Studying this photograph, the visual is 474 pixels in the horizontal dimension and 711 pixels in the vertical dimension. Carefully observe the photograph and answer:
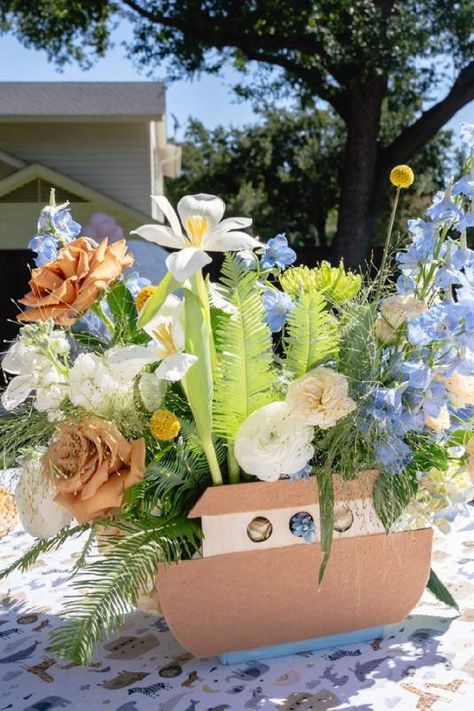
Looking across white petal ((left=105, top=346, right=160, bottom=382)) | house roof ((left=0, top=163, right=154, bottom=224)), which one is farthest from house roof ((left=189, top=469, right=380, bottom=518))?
house roof ((left=0, top=163, right=154, bottom=224))

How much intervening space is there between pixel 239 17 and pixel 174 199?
9.87 metres

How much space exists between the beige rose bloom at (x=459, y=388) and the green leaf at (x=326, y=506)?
127mm

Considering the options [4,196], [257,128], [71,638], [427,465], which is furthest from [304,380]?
[257,128]

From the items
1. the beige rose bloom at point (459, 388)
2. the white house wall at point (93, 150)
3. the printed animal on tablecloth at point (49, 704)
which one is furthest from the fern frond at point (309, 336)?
the white house wall at point (93, 150)

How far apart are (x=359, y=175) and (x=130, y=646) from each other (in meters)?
7.31

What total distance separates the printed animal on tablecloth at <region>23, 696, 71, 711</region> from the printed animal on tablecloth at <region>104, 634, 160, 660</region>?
0.29 ft

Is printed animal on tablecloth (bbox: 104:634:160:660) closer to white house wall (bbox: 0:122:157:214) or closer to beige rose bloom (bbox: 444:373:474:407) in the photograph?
beige rose bloom (bbox: 444:373:474:407)

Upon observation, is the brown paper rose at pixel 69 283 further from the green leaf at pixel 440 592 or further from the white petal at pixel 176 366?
the green leaf at pixel 440 592

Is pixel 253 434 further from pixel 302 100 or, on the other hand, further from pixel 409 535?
pixel 302 100

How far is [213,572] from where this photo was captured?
0.74 meters

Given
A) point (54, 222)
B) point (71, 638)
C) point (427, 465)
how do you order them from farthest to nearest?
point (54, 222) < point (427, 465) < point (71, 638)

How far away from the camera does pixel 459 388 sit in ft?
2.31

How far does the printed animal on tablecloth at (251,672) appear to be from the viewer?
74 centimetres

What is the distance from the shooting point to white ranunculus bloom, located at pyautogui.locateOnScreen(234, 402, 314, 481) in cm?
68
